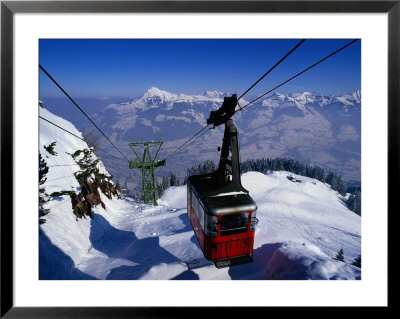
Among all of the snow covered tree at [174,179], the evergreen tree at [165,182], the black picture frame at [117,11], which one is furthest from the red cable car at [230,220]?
the evergreen tree at [165,182]

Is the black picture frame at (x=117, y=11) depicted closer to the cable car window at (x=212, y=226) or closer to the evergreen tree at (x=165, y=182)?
the cable car window at (x=212, y=226)

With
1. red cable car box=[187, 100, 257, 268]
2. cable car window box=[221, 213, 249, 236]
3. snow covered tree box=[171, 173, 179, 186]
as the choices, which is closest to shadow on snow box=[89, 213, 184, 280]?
red cable car box=[187, 100, 257, 268]

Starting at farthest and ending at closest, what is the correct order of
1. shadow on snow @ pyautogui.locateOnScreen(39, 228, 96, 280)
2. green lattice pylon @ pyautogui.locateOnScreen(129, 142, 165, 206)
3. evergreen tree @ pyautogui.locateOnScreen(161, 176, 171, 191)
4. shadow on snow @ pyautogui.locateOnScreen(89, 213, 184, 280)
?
evergreen tree @ pyautogui.locateOnScreen(161, 176, 171, 191) → green lattice pylon @ pyautogui.locateOnScreen(129, 142, 165, 206) → shadow on snow @ pyautogui.locateOnScreen(89, 213, 184, 280) → shadow on snow @ pyautogui.locateOnScreen(39, 228, 96, 280)

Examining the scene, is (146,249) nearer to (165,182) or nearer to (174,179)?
(174,179)

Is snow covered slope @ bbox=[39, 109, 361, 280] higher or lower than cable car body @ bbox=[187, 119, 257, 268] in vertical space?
lower

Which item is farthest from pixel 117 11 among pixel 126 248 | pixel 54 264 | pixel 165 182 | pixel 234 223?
pixel 165 182

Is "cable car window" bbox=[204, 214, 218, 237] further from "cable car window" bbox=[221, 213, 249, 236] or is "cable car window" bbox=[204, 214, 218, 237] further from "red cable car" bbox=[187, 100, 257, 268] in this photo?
"cable car window" bbox=[221, 213, 249, 236]
